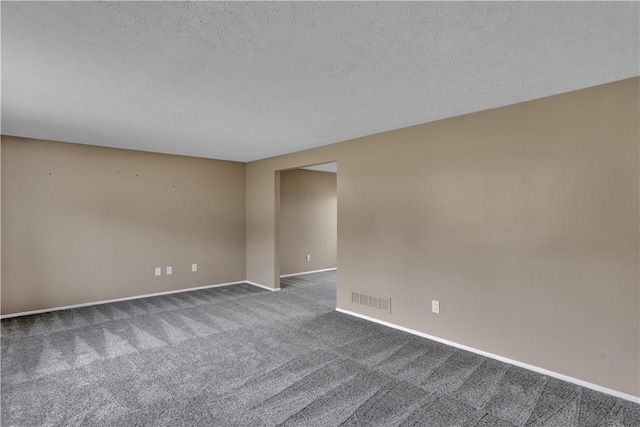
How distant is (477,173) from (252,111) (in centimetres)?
224

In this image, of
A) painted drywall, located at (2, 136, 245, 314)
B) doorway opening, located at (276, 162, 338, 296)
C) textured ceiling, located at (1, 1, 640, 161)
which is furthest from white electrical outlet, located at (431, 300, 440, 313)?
painted drywall, located at (2, 136, 245, 314)

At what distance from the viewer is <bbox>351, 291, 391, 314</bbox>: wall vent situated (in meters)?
3.83

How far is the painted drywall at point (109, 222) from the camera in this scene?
418cm

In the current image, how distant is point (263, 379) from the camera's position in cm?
257

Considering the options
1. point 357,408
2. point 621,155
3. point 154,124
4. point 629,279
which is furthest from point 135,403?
point 621,155

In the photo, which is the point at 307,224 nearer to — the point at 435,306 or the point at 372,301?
the point at 372,301

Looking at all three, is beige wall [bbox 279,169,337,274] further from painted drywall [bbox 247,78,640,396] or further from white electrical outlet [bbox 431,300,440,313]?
white electrical outlet [bbox 431,300,440,313]

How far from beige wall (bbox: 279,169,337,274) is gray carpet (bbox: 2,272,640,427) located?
2919mm

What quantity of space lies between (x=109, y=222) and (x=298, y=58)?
4.24 metres

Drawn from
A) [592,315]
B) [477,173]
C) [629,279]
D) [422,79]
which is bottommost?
[592,315]

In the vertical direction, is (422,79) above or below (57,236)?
above

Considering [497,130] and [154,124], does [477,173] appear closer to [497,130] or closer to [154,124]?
[497,130]

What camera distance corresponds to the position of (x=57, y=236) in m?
4.41

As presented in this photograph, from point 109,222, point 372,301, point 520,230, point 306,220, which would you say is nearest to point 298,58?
point 520,230
